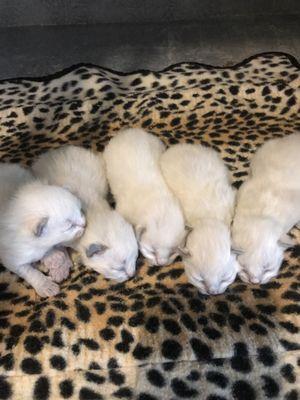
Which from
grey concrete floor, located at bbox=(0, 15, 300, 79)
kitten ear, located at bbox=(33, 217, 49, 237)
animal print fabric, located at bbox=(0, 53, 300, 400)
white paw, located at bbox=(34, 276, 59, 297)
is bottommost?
animal print fabric, located at bbox=(0, 53, 300, 400)

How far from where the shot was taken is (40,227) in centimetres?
167

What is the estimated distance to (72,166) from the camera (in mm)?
1987

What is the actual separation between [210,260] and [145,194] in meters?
0.38

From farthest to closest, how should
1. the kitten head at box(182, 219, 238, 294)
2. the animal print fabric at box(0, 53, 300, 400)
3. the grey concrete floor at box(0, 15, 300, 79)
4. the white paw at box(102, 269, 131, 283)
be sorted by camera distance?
the grey concrete floor at box(0, 15, 300, 79) → the white paw at box(102, 269, 131, 283) → the kitten head at box(182, 219, 238, 294) → the animal print fabric at box(0, 53, 300, 400)

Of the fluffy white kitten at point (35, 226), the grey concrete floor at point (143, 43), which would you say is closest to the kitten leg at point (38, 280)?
the fluffy white kitten at point (35, 226)

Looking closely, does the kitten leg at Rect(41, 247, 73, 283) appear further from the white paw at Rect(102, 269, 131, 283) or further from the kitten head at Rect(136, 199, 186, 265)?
the kitten head at Rect(136, 199, 186, 265)

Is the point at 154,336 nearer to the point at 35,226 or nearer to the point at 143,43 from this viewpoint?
the point at 35,226

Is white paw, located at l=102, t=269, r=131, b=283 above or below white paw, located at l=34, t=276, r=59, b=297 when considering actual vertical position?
Result: above

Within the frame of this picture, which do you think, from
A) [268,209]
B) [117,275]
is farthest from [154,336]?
[268,209]

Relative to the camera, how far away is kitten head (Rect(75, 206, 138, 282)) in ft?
5.65

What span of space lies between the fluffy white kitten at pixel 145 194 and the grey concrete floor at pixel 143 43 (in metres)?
1.25

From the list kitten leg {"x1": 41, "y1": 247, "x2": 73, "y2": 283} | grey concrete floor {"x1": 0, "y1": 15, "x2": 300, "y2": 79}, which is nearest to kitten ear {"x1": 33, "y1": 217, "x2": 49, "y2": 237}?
kitten leg {"x1": 41, "y1": 247, "x2": 73, "y2": 283}

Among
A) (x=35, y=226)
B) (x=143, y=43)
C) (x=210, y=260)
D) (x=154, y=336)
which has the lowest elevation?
(x=154, y=336)

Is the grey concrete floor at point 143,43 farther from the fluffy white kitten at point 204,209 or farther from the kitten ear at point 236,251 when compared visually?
the kitten ear at point 236,251
